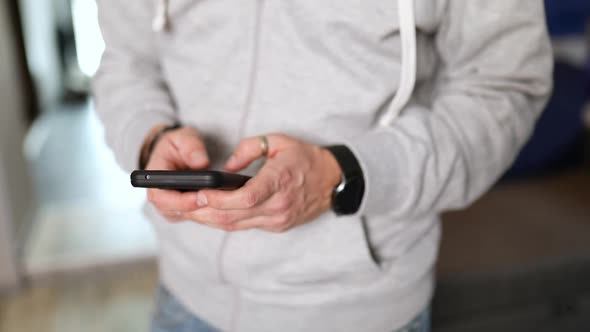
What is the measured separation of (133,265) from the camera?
206cm

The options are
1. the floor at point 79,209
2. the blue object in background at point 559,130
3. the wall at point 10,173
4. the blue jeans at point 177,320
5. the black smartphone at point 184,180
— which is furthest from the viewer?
the floor at point 79,209

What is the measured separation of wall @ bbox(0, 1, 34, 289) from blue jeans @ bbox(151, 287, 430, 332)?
4.35 ft

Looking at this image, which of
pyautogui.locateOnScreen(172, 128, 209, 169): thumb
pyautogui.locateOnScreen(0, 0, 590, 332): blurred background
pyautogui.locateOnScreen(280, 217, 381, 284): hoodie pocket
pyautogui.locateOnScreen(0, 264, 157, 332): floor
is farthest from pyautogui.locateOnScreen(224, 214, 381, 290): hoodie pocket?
pyautogui.locateOnScreen(0, 264, 157, 332): floor

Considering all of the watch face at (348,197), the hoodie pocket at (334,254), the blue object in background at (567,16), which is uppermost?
the watch face at (348,197)

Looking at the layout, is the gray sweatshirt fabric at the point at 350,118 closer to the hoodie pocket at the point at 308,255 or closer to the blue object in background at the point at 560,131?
the hoodie pocket at the point at 308,255

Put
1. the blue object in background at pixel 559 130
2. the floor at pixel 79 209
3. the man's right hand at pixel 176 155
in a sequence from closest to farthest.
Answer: the man's right hand at pixel 176 155 → the blue object in background at pixel 559 130 → the floor at pixel 79 209

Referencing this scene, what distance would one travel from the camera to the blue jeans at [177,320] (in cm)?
72

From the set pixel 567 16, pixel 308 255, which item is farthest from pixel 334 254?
pixel 567 16

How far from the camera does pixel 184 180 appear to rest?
48 cm

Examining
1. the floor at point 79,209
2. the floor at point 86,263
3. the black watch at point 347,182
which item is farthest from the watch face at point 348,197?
the floor at point 79,209

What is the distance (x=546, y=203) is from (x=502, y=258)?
36 centimetres

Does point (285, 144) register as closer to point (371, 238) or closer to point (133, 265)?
point (371, 238)

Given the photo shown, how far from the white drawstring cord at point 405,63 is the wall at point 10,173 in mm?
1651

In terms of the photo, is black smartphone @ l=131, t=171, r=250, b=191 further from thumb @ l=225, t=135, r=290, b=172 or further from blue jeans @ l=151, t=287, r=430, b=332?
blue jeans @ l=151, t=287, r=430, b=332
